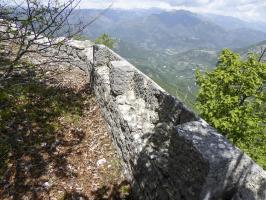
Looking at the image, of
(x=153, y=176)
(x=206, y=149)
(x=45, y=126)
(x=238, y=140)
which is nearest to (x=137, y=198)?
(x=153, y=176)

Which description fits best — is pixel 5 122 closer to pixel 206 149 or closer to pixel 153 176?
pixel 153 176

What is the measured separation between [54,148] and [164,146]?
4017mm

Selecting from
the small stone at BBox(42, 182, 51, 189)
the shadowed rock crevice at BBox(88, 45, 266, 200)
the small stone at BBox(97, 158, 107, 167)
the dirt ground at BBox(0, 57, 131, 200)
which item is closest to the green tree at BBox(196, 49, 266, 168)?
the shadowed rock crevice at BBox(88, 45, 266, 200)

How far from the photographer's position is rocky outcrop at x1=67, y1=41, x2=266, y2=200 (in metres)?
5.35

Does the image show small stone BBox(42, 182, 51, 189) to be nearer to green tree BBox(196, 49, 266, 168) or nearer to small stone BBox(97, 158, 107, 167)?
small stone BBox(97, 158, 107, 167)

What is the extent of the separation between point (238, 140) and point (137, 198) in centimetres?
1771

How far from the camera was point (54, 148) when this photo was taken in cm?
997

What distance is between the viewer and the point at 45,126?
1105cm

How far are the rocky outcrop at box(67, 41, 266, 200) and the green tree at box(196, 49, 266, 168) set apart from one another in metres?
12.8

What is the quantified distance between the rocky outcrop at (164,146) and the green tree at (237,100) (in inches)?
504

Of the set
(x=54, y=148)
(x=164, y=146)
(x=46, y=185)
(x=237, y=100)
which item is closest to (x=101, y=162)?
(x=54, y=148)

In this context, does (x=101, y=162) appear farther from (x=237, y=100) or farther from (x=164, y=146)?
(x=237, y=100)

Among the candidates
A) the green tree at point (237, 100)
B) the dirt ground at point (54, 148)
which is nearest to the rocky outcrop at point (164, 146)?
the dirt ground at point (54, 148)

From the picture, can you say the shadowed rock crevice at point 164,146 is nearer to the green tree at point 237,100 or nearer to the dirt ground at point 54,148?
the dirt ground at point 54,148
